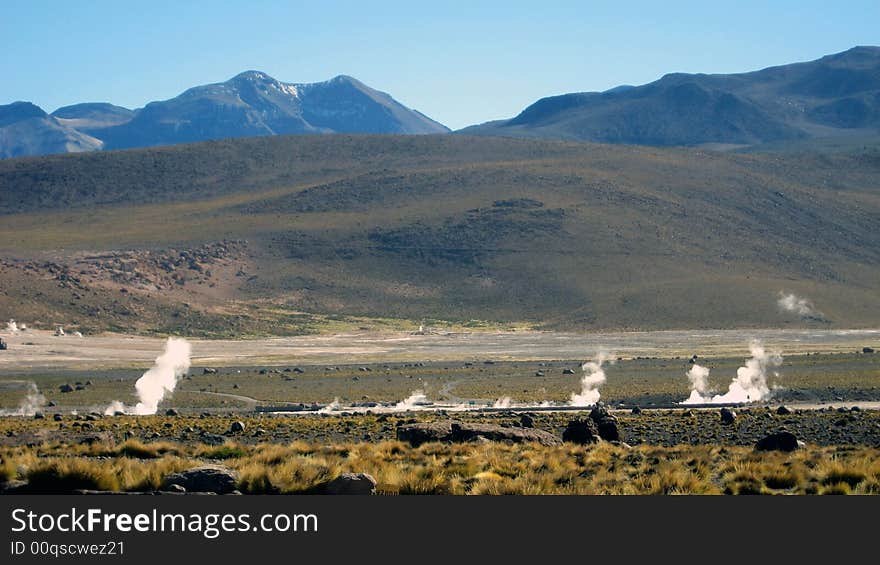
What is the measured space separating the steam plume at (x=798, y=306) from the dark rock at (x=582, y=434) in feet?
277

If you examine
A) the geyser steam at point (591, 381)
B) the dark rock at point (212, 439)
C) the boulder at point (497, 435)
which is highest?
the boulder at point (497, 435)

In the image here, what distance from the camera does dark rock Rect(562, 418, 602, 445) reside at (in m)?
24.2

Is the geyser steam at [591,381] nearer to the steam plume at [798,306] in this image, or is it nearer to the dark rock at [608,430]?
the dark rock at [608,430]

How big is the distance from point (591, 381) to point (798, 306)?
54770mm

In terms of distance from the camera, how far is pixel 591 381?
5869 centimetres

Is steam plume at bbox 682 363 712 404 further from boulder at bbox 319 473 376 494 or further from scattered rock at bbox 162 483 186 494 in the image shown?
scattered rock at bbox 162 483 186 494

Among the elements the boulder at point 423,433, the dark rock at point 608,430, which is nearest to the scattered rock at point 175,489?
the boulder at point 423,433

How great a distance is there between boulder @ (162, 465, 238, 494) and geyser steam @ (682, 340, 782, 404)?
34633mm

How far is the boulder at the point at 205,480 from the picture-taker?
48.8ft

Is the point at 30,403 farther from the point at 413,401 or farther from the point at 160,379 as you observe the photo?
the point at 413,401

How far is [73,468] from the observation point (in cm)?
1509

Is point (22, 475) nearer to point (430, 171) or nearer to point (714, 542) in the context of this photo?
point (714, 542)

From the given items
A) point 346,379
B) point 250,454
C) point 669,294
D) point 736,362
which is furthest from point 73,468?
point 669,294

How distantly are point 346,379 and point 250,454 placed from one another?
140 feet
